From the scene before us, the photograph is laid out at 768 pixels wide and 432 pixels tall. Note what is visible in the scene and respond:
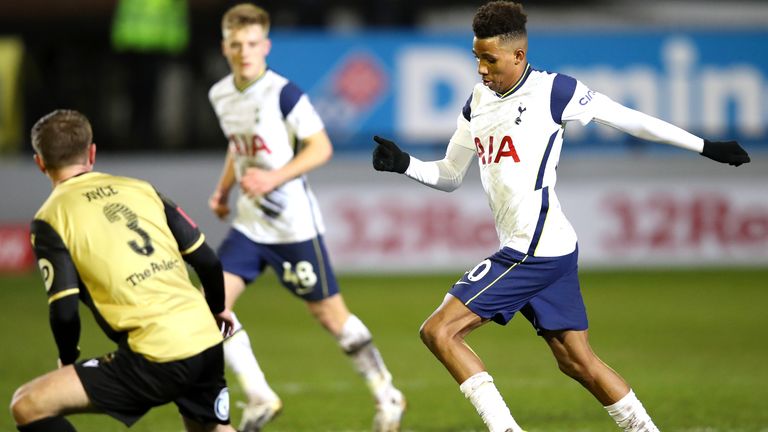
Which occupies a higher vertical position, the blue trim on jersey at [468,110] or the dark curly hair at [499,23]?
the dark curly hair at [499,23]

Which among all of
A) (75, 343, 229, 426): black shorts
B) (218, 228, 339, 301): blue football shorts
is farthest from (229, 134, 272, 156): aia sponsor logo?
(75, 343, 229, 426): black shorts

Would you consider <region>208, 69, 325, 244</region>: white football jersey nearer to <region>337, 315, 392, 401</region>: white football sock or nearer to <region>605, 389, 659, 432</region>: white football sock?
<region>337, 315, 392, 401</region>: white football sock

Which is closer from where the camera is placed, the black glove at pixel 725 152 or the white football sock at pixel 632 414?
the black glove at pixel 725 152

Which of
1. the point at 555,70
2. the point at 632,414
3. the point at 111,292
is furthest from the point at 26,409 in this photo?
the point at 555,70

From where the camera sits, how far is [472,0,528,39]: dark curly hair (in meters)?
5.66

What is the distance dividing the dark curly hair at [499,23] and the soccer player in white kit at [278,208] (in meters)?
1.76

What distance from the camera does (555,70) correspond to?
17.0 meters

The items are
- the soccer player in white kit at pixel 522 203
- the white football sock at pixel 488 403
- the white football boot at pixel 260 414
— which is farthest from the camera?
the white football boot at pixel 260 414

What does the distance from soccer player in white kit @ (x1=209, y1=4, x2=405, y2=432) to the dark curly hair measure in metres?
1.76

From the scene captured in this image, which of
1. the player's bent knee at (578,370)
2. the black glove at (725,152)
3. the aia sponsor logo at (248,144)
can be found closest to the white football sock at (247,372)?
the aia sponsor logo at (248,144)

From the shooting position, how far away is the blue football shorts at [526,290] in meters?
5.67

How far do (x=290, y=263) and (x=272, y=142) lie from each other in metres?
0.73

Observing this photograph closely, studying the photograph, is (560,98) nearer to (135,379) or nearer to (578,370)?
(578,370)

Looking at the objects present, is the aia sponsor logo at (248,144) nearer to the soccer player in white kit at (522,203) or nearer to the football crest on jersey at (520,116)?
the soccer player in white kit at (522,203)
